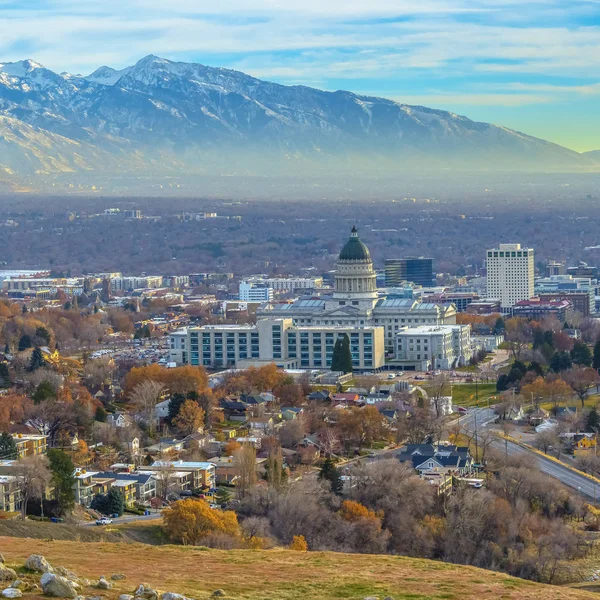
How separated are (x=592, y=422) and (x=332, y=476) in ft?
50.1

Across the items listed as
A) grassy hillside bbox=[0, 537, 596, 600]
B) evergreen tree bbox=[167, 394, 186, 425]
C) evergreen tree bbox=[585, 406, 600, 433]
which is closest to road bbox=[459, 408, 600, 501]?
evergreen tree bbox=[585, 406, 600, 433]

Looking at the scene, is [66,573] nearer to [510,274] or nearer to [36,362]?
[36,362]

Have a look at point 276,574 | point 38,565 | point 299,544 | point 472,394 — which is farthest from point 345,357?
point 38,565

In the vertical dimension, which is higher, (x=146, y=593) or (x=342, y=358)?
(x=146, y=593)

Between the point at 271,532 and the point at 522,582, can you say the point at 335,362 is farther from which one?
the point at 522,582

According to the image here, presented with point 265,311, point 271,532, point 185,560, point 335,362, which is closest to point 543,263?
point 265,311

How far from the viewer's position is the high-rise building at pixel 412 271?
141500 mm

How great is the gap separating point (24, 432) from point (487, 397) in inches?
834

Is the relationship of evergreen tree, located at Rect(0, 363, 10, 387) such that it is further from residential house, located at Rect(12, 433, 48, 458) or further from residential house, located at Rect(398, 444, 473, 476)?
residential house, located at Rect(398, 444, 473, 476)

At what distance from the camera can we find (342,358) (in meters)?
75.6

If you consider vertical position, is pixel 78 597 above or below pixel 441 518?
above

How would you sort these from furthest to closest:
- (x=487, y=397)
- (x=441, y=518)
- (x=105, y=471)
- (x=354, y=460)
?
(x=487, y=397) < (x=354, y=460) < (x=105, y=471) < (x=441, y=518)

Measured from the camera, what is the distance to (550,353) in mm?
78562

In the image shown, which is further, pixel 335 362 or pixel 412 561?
pixel 335 362
